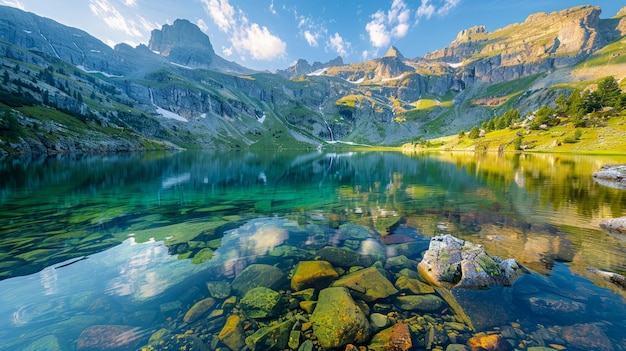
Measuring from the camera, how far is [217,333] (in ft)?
32.0

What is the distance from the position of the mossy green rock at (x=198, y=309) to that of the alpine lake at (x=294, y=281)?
67 mm

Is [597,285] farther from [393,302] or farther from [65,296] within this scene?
[65,296]

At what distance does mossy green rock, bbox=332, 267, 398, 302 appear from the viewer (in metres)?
12.2

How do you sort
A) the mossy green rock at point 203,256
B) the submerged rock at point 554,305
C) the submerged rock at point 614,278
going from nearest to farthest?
the submerged rock at point 554,305 < the submerged rock at point 614,278 < the mossy green rock at point 203,256

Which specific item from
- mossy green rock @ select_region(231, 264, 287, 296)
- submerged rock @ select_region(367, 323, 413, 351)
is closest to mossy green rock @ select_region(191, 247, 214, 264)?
mossy green rock @ select_region(231, 264, 287, 296)

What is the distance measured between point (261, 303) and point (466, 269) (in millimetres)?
10795

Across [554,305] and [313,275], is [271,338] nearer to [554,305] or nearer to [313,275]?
[313,275]

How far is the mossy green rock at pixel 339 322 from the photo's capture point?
9367 mm

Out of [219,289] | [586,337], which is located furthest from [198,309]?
[586,337]

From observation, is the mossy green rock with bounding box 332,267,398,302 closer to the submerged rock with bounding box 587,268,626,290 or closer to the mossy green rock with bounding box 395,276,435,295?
the mossy green rock with bounding box 395,276,435,295

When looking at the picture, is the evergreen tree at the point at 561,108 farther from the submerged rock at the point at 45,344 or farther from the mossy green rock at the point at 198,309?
the submerged rock at the point at 45,344

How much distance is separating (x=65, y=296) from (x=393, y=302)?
52.1ft

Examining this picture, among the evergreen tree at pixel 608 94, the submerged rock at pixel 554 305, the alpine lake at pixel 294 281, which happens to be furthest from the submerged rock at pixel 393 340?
the evergreen tree at pixel 608 94

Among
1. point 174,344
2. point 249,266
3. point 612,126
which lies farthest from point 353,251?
point 612,126
